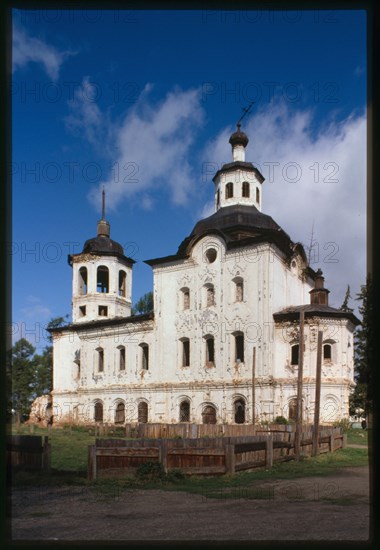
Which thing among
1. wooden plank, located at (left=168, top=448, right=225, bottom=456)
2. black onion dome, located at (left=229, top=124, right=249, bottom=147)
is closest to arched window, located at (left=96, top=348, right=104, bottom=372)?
black onion dome, located at (left=229, top=124, right=249, bottom=147)

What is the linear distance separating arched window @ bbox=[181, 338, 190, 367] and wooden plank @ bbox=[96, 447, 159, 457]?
2409 centimetres

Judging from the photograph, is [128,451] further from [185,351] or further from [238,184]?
[238,184]

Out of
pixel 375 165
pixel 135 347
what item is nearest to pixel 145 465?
pixel 375 165

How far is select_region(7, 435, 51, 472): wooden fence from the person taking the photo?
13945 mm

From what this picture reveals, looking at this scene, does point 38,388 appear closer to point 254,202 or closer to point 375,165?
point 254,202

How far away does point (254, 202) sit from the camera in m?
42.9

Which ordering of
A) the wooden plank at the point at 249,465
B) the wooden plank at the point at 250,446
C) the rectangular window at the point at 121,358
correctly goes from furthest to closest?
1. the rectangular window at the point at 121,358
2. the wooden plank at the point at 250,446
3. the wooden plank at the point at 249,465

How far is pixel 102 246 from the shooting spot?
45.4 meters

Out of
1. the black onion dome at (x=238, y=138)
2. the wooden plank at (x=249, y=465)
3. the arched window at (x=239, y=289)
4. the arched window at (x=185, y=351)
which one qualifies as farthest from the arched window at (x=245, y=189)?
the wooden plank at (x=249, y=465)

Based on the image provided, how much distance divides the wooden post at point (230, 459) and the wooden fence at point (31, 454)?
179 inches

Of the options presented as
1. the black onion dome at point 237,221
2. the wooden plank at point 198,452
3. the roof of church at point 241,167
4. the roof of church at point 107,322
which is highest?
the roof of church at point 241,167

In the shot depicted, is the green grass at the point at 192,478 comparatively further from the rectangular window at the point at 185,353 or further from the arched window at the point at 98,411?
the arched window at the point at 98,411

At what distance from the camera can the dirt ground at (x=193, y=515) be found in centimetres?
725

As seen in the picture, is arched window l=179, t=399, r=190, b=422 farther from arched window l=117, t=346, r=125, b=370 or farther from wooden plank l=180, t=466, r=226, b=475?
wooden plank l=180, t=466, r=226, b=475
